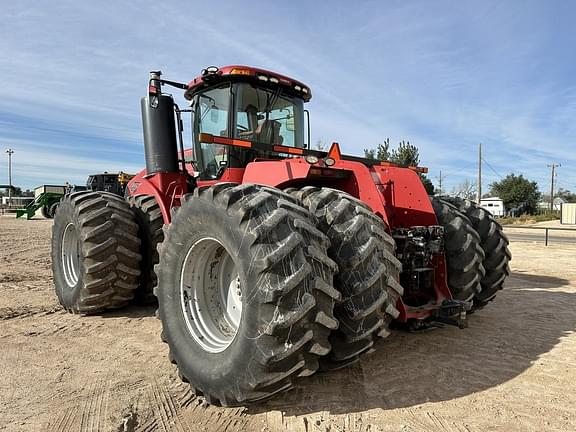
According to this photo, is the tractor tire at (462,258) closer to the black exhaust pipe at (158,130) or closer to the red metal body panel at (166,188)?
the red metal body panel at (166,188)

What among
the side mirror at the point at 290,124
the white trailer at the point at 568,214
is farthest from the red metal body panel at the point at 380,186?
the white trailer at the point at 568,214

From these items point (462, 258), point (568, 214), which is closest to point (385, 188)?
point (462, 258)

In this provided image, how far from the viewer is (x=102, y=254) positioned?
204 inches

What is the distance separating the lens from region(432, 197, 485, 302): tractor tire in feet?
14.2

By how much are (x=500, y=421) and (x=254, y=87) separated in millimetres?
4012

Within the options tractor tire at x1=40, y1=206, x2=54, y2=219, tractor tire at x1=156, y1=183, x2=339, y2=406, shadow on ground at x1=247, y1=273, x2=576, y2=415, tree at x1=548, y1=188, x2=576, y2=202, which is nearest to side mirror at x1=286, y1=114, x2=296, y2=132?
tractor tire at x1=156, y1=183, x2=339, y2=406

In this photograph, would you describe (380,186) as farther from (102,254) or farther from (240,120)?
(102,254)

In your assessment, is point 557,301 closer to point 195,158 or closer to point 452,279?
point 452,279

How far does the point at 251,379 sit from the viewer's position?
8.91 feet

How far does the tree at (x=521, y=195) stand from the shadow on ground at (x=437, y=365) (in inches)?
2420

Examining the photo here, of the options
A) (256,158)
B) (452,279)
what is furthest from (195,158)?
(452,279)

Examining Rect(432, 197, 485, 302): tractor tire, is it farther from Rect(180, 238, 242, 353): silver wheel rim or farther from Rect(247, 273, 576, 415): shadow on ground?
Rect(180, 238, 242, 353): silver wheel rim

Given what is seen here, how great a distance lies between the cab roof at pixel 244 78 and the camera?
492cm

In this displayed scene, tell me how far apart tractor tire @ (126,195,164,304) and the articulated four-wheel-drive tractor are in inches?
0.9
